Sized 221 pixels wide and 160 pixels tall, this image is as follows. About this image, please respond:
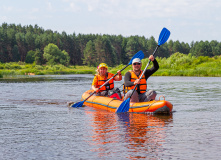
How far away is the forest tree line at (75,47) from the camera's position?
9519 cm

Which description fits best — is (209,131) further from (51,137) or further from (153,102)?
(51,137)

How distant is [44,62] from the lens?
95.1 m

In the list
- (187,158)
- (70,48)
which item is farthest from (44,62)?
(187,158)

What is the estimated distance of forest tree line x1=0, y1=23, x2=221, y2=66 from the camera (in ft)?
312

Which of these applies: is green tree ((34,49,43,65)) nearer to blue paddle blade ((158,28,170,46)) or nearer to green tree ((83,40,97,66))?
green tree ((83,40,97,66))

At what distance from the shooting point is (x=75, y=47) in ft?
358

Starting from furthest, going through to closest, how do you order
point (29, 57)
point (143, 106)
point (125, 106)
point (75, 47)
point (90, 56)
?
1. point (75, 47)
2. point (90, 56)
3. point (29, 57)
4. point (125, 106)
5. point (143, 106)

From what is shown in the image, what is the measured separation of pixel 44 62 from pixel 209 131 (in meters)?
89.9

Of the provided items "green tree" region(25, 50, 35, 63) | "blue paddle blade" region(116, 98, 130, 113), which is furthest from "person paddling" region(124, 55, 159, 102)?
"green tree" region(25, 50, 35, 63)

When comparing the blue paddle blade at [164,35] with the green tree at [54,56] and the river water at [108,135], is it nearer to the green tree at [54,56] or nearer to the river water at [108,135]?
the river water at [108,135]

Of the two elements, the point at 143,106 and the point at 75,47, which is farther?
the point at 75,47

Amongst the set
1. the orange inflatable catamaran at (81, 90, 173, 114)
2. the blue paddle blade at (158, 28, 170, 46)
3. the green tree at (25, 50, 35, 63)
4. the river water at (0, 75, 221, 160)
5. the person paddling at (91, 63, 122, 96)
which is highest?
the green tree at (25, 50, 35, 63)

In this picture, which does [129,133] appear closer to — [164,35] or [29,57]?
[164,35]

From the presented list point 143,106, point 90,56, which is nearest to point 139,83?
point 143,106
